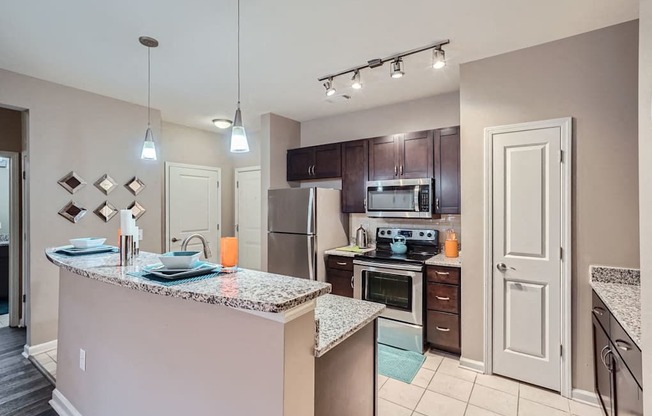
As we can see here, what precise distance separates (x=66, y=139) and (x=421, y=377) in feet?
13.6

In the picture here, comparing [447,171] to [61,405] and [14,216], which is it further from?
[14,216]

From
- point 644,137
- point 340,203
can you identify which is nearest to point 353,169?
point 340,203

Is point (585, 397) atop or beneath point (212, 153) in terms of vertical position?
beneath

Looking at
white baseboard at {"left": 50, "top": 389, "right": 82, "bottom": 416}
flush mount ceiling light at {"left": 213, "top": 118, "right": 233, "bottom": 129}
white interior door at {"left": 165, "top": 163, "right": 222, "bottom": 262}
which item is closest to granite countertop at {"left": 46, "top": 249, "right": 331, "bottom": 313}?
white baseboard at {"left": 50, "top": 389, "right": 82, "bottom": 416}

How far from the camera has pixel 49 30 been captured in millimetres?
2236

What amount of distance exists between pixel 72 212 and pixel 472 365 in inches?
A: 165

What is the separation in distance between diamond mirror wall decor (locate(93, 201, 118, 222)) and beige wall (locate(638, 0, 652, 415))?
14.3 ft

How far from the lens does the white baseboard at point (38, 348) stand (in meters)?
2.99

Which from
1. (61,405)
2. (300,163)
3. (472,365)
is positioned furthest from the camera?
(300,163)

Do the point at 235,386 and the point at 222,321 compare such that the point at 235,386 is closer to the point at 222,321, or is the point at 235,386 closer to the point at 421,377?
the point at 222,321

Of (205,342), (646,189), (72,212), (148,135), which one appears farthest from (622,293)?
(72,212)

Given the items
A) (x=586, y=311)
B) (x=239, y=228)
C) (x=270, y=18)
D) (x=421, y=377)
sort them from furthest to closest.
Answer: (x=239, y=228) → (x=421, y=377) → (x=586, y=311) → (x=270, y=18)

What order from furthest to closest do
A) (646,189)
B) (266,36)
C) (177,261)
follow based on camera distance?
(266,36)
(177,261)
(646,189)

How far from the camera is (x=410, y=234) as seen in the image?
3.73 metres
